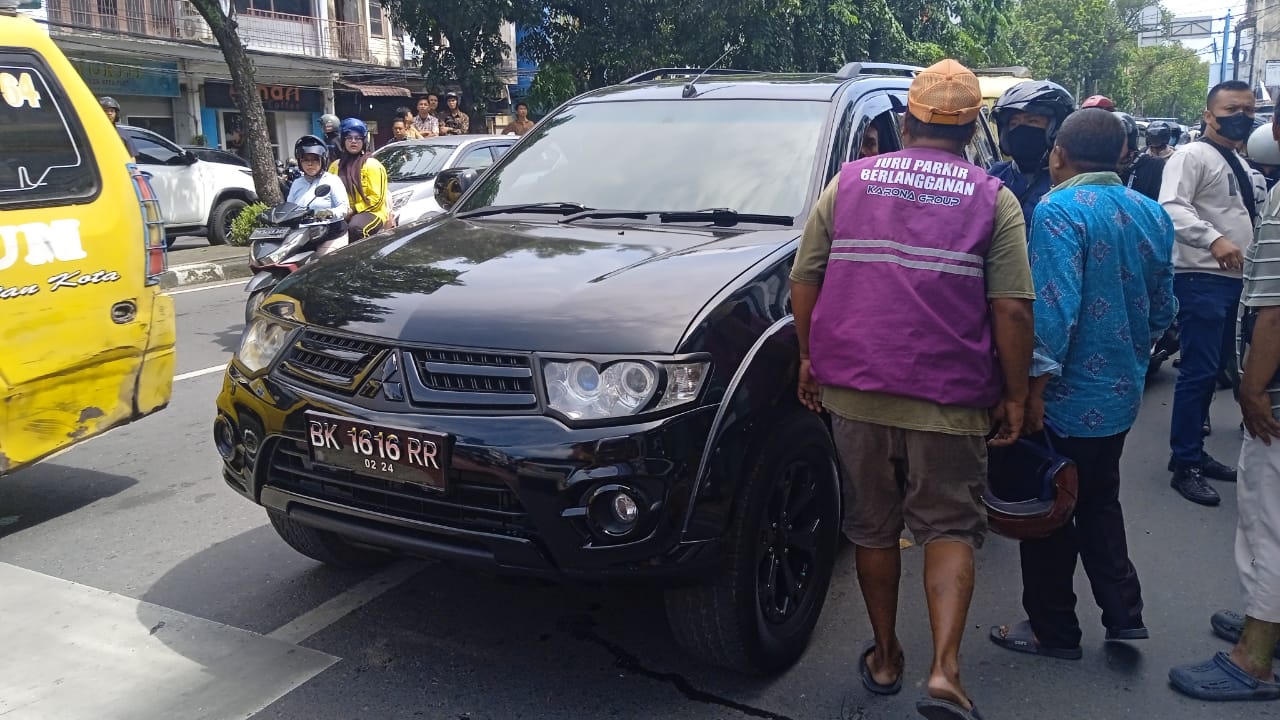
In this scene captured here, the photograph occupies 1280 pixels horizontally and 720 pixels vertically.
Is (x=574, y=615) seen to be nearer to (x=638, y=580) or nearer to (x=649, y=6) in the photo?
(x=638, y=580)

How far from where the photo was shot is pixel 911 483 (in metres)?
2.98

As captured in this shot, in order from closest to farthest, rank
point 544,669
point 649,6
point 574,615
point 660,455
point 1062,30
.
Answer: point 660,455 → point 544,669 → point 574,615 → point 649,6 → point 1062,30

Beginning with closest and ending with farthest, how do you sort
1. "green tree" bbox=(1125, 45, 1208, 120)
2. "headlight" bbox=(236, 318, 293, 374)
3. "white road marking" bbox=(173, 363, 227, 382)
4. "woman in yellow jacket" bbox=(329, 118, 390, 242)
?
"headlight" bbox=(236, 318, 293, 374), "white road marking" bbox=(173, 363, 227, 382), "woman in yellow jacket" bbox=(329, 118, 390, 242), "green tree" bbox=(1125, 45, 1208, 120)

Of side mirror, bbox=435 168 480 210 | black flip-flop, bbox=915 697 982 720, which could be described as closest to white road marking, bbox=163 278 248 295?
side mirror, bbox=435 168 480 210

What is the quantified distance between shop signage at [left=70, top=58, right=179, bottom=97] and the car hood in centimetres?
2113

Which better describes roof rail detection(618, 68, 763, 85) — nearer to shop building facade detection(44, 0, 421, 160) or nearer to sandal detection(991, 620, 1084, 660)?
sandal detection(991, 620, 1084, 660)

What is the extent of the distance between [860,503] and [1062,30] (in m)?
59.3

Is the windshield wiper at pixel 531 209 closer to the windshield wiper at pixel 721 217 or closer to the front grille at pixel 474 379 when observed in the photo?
the windshield wiper at pixel 721 217

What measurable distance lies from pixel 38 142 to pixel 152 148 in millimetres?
10729

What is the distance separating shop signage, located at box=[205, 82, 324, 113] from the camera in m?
→ 25.7

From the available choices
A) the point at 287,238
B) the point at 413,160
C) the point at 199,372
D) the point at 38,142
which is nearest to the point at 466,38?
the point at 413,160

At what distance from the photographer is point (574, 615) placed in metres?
3.73

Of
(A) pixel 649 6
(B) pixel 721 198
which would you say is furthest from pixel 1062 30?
(B) pixel 721 198

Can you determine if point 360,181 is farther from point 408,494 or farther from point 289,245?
point 408,494
